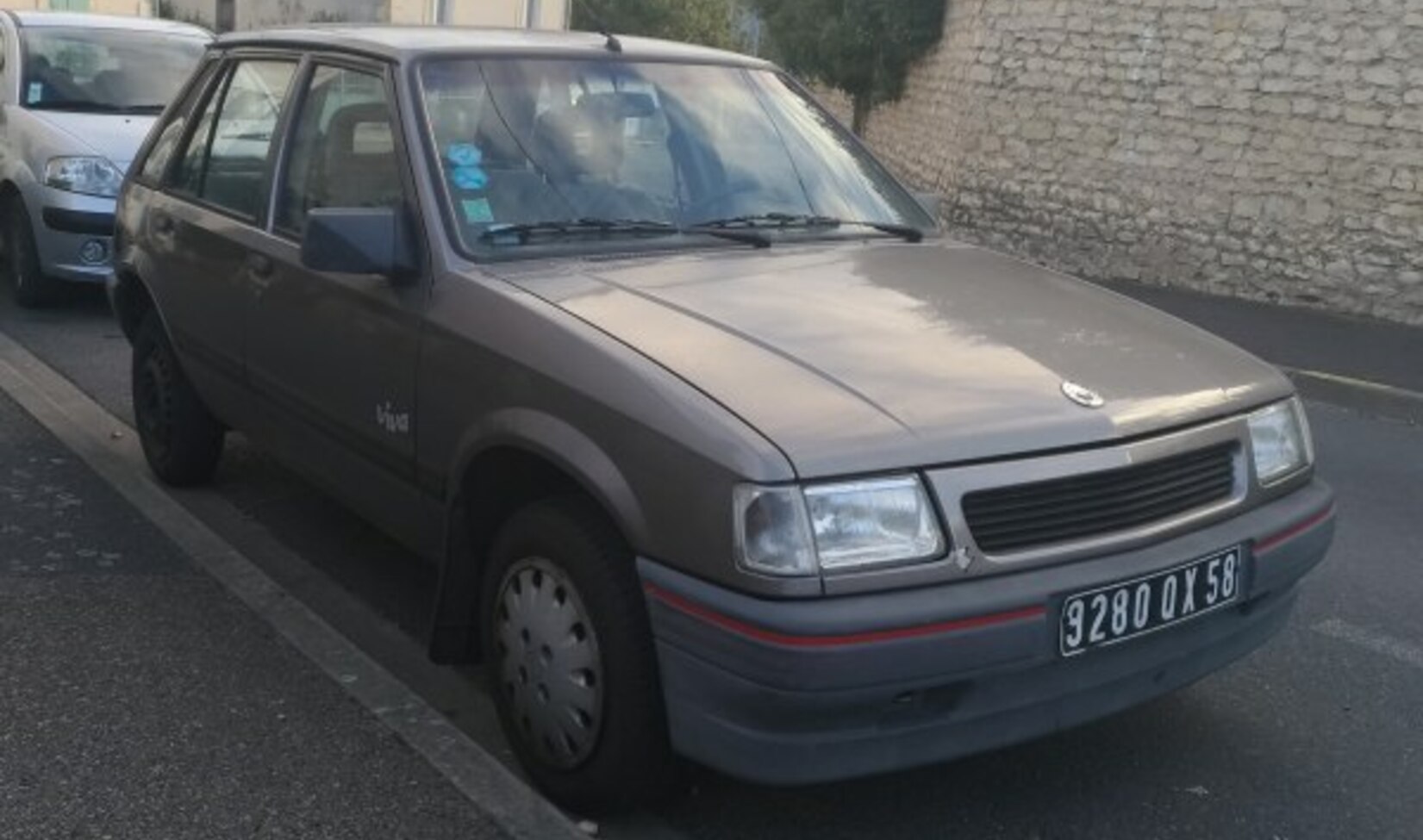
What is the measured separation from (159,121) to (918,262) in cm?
305

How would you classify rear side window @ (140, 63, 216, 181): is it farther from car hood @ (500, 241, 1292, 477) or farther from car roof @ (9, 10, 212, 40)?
car roof @ (9, 10, 212, 40)

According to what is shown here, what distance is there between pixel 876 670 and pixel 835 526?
27 cm

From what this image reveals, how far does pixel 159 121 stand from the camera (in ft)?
18.3

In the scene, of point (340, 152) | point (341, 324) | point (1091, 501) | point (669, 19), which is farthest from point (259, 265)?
point (669, 19)

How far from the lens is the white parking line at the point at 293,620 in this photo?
131 inches

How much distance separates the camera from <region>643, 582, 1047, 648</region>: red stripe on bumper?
2.72 m

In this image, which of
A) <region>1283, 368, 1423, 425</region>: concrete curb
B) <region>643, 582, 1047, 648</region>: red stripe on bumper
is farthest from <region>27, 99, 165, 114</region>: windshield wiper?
<region>643, 582, 1047, 648</region>: red stripe on bumper

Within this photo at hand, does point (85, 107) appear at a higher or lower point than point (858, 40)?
lower

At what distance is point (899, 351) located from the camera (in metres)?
3.25

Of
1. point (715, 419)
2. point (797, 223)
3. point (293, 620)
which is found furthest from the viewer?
point (293, 620)

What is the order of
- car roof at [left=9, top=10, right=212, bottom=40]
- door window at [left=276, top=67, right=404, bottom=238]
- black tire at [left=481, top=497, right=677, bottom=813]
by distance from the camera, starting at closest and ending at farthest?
black tire at [left=481, top=497, right=677, bottom=813]
door window at [left=276, top=67, right=404, bottom=238]
car roof at [left=9, top=10, right=212, bottom=40]

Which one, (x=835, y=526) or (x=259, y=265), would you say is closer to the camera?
(x=835, y=526)

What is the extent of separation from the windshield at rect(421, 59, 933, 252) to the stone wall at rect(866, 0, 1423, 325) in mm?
8046

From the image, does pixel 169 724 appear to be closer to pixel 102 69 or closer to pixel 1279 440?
pixel 1279 440
